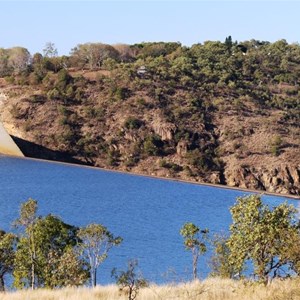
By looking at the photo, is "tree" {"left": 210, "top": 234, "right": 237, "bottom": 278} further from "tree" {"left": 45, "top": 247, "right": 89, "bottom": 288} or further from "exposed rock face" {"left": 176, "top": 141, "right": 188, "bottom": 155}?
"exposed rock face" {"left": 176, "top": 141, "right": 188, "bottom": 155}

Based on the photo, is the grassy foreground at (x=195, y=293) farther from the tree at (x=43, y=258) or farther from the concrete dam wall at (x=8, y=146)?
the concrete dam wall at (x=8, y=146)

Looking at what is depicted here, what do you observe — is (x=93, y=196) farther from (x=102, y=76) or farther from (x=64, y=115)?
(x=102, y=76)

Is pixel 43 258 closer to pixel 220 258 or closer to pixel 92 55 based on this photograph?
pixel 220 258

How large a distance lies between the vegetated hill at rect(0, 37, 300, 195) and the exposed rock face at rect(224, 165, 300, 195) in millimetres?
159

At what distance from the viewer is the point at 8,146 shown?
11106cm

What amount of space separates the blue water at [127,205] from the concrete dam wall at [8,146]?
548 cm

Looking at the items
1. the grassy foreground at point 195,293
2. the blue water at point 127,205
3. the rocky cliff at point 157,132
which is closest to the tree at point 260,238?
the grassy foreground at point 195,293

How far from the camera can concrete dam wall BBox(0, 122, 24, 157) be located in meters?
110

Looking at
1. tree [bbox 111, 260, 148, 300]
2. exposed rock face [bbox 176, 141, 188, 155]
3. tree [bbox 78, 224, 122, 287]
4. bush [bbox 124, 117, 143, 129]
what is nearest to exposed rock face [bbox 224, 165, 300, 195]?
exposed rock face [bbox 176, 141, 188, 155]

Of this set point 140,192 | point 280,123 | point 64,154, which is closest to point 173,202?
point 140,192

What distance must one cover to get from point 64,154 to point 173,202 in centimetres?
3574

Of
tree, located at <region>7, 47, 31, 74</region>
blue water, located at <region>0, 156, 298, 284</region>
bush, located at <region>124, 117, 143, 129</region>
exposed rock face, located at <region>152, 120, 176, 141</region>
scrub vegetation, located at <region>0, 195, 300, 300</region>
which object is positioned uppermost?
tree, located at <region>7, 47, 31, 74</region>

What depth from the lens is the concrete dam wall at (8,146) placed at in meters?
110

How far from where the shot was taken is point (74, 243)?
39.8m
